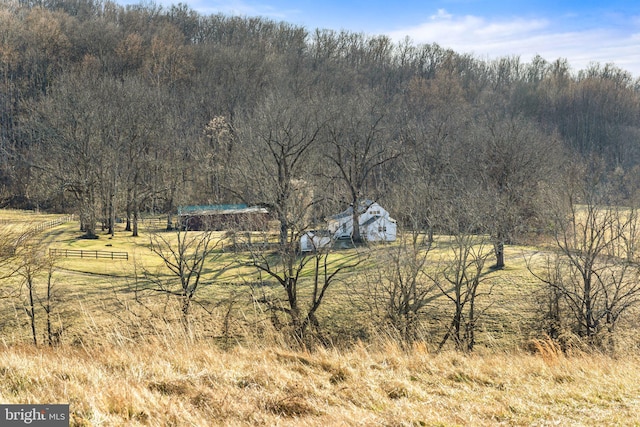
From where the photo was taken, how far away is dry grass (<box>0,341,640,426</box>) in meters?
5.07

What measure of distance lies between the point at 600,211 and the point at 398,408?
1920 centimetres

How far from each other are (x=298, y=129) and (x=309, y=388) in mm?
37256

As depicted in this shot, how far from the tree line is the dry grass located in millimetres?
8598

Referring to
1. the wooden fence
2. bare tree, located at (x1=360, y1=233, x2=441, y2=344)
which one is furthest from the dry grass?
the wooden fence

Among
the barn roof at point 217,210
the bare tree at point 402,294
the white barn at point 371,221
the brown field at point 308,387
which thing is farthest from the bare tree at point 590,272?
the barn roof at point 217,210

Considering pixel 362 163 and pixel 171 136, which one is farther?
pixel 171 136

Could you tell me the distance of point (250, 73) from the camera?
82.3m

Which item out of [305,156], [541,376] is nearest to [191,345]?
[541,376]

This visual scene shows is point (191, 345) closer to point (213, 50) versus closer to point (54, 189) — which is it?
point (54, 189)

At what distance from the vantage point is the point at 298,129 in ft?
137

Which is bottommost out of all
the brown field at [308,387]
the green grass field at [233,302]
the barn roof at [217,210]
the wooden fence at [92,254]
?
the green grass field at [233,302]

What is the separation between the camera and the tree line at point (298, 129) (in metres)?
29.7

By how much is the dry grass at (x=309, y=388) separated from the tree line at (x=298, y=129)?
339 inches

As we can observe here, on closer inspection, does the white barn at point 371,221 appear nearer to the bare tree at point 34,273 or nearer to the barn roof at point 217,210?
the barn roof at point 217,210
